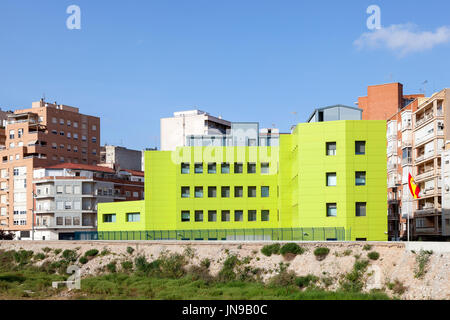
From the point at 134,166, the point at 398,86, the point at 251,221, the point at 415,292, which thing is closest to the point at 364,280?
the point at 415,292

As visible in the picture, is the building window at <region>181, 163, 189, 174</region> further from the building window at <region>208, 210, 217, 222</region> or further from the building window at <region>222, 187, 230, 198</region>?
the building window at <region>208, 210, 217, 222</region>

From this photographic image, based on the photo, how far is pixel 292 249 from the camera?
57844mm

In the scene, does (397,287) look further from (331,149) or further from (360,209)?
(331,149)

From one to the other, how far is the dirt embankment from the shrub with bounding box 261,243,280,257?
344mm

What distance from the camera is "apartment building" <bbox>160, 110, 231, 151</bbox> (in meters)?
123

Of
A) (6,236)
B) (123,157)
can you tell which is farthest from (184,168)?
(123,157)

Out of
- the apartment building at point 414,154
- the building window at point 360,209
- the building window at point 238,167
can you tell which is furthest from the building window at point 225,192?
the apartment building at point 414,154

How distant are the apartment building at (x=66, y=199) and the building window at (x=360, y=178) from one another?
6035cm

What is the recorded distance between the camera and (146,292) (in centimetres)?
5319

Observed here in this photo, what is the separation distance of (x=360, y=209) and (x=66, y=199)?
63704mm

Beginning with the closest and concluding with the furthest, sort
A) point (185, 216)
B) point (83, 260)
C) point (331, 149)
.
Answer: point (331, 149) < point (83, 260) < point (185, 216)
